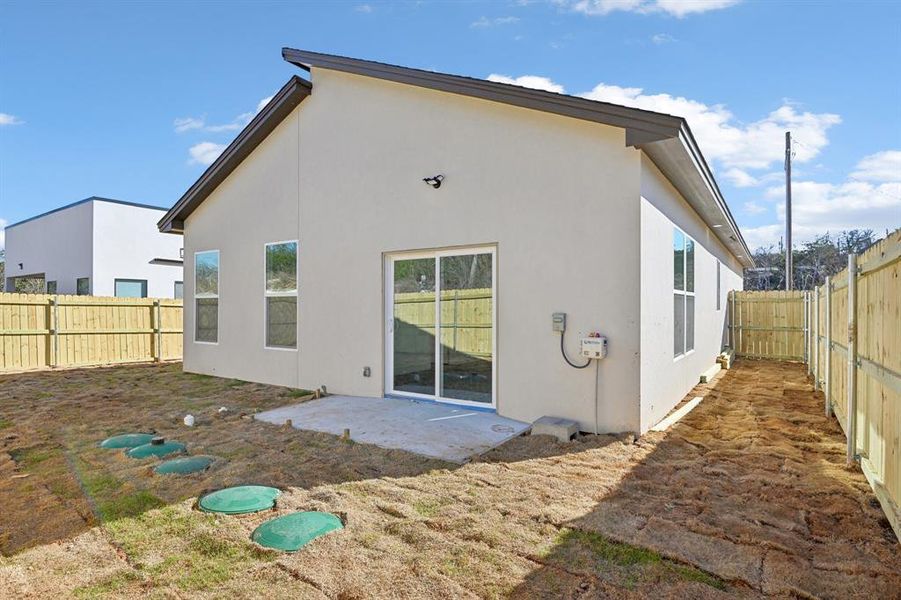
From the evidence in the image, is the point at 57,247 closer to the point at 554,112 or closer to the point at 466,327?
the point at 466,327

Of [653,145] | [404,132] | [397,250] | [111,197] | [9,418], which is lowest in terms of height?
[9,418]

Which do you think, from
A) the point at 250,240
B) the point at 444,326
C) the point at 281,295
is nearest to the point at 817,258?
the point at 444,326

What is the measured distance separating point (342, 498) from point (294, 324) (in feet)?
17.0

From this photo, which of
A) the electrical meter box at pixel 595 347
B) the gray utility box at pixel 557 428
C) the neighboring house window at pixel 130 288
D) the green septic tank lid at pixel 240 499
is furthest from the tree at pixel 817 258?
the green septic tank lid at pixel 240 499

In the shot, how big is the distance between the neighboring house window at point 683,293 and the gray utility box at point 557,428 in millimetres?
2584

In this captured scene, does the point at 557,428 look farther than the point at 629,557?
Yes

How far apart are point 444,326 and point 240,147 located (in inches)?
204

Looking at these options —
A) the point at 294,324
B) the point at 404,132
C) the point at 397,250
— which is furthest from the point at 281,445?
the point at 404,132

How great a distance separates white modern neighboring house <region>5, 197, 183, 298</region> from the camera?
1864cm

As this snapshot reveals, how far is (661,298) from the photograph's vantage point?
6387 millimetres

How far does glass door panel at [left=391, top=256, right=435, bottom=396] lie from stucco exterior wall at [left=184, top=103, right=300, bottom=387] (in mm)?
1816

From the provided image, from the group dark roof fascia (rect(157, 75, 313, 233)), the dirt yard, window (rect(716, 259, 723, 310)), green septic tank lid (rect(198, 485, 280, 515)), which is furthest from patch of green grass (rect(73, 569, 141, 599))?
window (rect(716, 259, 723, 310))

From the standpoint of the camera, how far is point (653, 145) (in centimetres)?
536

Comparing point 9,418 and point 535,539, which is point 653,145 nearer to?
point 535,539
